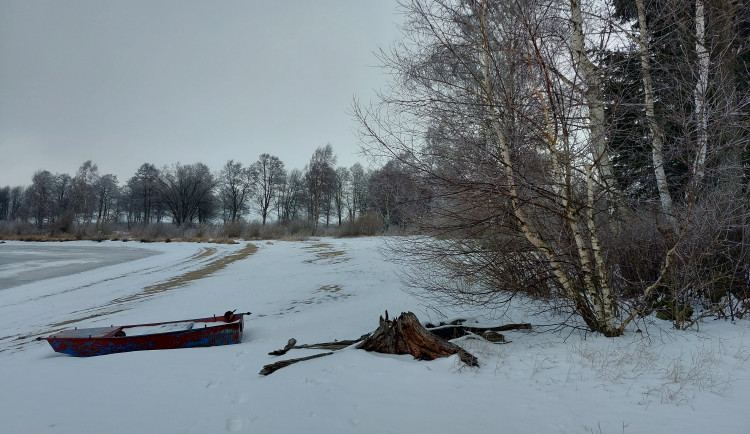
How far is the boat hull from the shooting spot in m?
5.09

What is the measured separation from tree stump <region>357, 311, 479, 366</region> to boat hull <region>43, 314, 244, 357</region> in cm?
231

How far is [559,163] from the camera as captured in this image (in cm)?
443

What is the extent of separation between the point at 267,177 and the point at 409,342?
52.4 meters

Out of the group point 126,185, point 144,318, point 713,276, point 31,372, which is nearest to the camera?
point 31,372

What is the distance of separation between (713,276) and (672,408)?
11.7 ft

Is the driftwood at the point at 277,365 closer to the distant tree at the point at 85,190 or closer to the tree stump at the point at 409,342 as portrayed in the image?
the tree stump at the point at 409,342

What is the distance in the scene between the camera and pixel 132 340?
5215 millimetres

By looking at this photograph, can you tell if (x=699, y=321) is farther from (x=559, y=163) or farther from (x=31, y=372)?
(x=31, y=372)

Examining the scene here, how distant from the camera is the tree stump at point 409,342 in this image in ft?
14.2

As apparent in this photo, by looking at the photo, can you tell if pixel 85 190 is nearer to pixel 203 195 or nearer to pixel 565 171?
pixel 203 195

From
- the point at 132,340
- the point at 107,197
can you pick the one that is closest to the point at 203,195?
the point at 107,197

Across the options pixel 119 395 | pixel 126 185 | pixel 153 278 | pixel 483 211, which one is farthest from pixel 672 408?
pixel 126 185

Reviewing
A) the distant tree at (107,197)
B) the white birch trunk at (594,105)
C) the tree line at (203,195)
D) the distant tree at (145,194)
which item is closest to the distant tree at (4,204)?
the tree line at (203,195)

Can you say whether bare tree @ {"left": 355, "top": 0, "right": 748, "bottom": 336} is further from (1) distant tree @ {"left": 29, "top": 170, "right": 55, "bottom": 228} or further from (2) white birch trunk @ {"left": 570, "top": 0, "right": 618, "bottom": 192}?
(1) distant tree @ {"left": 29, "top": 170, "right": 55, "bottom": 228}
